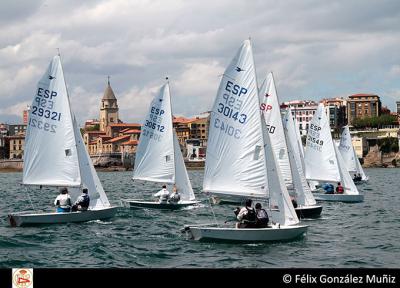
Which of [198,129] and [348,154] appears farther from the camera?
[198,129]

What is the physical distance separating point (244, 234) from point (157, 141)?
15.9 m

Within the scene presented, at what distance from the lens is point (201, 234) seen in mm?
19062

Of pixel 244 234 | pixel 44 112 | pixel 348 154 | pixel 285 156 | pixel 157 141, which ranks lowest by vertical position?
pixel 244 234

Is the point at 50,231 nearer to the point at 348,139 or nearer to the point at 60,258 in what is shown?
the point at 60,258

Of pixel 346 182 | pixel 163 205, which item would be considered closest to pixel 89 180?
pixel 163 205

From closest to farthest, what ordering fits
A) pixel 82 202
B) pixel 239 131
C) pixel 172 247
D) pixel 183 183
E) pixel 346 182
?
pixel 172 247, pixel 239 131, pixel 82 202, pixel 183 183, pixel 346 182

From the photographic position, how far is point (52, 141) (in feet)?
85.5

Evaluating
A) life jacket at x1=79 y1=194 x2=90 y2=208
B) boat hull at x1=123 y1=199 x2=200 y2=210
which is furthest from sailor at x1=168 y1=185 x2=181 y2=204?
life jacket at x1=79 y1=194 x2=90 y2=208

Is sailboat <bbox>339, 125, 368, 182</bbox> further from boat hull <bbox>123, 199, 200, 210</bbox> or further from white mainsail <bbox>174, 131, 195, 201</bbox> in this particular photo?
boat hull <bbox>123, 199, 200, 210</bbox>

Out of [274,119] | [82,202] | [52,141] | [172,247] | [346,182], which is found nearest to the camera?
[172,247]

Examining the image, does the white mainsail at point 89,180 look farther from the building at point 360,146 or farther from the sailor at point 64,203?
the building at point 360,146

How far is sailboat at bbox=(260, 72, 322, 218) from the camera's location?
90.8ft

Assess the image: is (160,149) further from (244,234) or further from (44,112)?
(244,234)

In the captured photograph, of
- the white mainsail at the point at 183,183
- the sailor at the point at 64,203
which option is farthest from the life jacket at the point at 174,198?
the sailor at the point at 64,203
